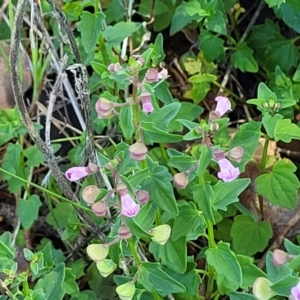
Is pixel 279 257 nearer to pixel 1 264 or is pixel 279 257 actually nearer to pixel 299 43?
pixel 1 264

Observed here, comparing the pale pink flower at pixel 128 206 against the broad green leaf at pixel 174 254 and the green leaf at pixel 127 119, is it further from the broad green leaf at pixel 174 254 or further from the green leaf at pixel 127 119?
the broad green leaf at pixel 174 254

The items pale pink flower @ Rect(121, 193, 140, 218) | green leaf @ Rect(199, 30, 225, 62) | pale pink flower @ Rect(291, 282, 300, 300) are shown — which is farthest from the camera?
green leaf @ Rect(199, 30, 225, 62)

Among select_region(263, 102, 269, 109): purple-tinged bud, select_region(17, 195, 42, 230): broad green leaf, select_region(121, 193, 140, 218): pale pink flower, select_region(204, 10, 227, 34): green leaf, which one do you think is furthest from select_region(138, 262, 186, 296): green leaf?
select_region(204, 10, 227, 34): green leaf

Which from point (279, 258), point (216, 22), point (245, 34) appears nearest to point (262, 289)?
point (279, 258)

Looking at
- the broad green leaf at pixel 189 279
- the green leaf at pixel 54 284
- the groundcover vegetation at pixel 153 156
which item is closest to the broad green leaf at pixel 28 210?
the groundcover vegetation at pixel 153 156

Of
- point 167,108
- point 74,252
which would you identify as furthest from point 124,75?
point 74,252

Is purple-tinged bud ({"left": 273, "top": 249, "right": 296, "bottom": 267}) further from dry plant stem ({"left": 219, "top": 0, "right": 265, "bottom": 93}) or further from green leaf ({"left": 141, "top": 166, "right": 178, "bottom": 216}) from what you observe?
dry plant stem ({"left": 219, "top": 0, "right": 265, "bottom": 93})
